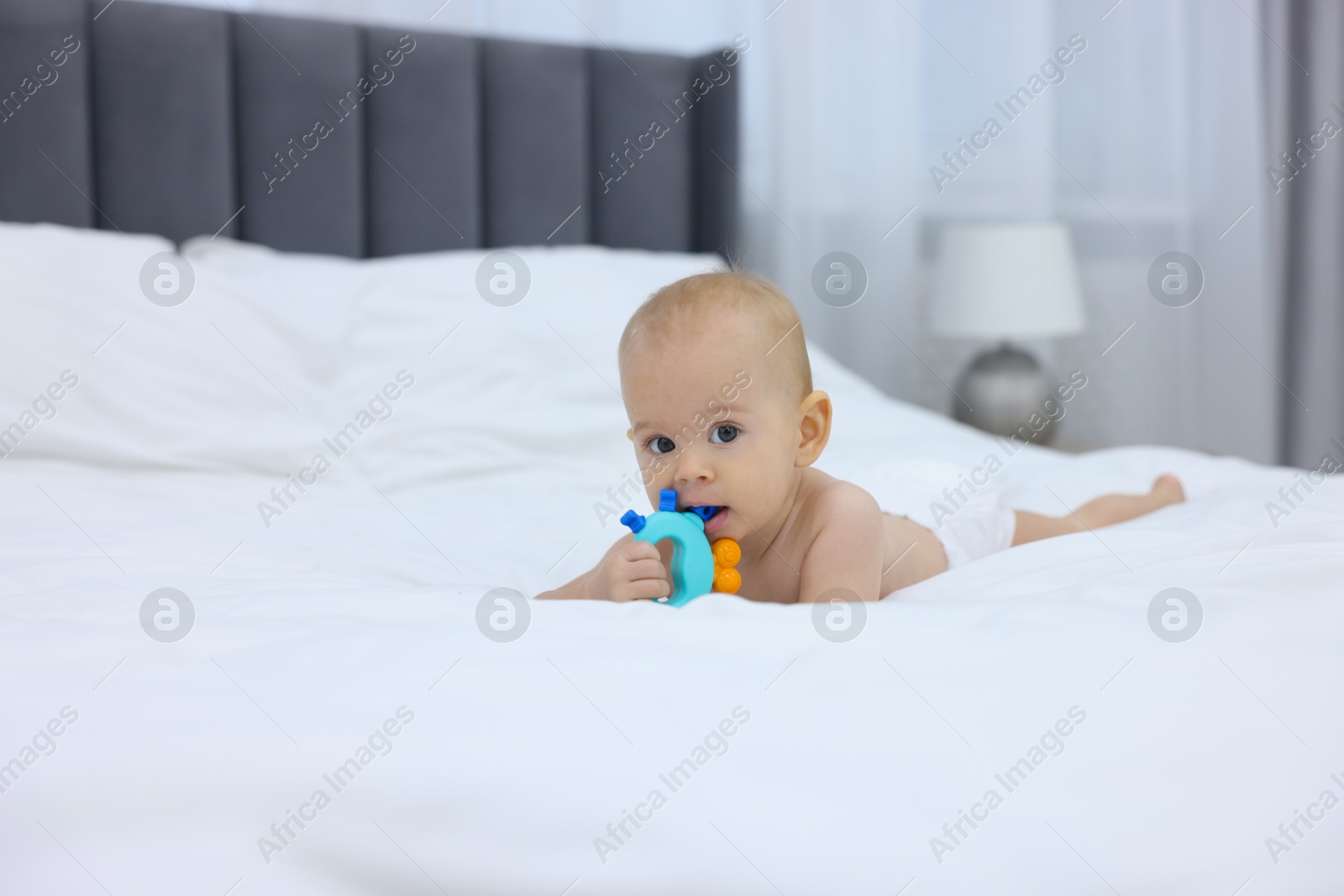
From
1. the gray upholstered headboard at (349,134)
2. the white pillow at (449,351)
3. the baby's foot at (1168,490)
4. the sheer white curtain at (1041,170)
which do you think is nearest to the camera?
the baby's foot at (1168,490)

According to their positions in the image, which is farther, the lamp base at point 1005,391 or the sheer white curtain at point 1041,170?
the sheer white curtain at point 1041,170

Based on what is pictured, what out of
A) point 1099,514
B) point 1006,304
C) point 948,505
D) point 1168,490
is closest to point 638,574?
point 948,505

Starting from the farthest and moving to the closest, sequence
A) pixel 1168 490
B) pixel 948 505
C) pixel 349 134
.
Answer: pixel 349 134 → pixel 1168 490 → pixel 948 505

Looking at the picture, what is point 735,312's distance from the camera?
2.80 ft

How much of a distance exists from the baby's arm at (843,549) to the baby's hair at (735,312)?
0.11 metres

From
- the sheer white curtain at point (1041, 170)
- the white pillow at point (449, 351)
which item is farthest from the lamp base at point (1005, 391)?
the white pillow at point (449, 351)

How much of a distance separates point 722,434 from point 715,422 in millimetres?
18

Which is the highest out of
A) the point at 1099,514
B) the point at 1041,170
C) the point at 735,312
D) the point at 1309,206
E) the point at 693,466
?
the point at 1041,170

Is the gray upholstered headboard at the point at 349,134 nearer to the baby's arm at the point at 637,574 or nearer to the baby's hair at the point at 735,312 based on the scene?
the baby's hair at the point at 735,312

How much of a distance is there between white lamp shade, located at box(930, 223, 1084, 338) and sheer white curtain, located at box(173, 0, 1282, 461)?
0.82ft

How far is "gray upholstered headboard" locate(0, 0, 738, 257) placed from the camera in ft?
5.77

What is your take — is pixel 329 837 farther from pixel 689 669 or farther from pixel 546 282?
pixel 546 282

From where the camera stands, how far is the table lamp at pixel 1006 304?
2.30 meters

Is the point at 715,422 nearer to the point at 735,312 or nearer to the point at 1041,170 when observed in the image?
the point at 735,312
